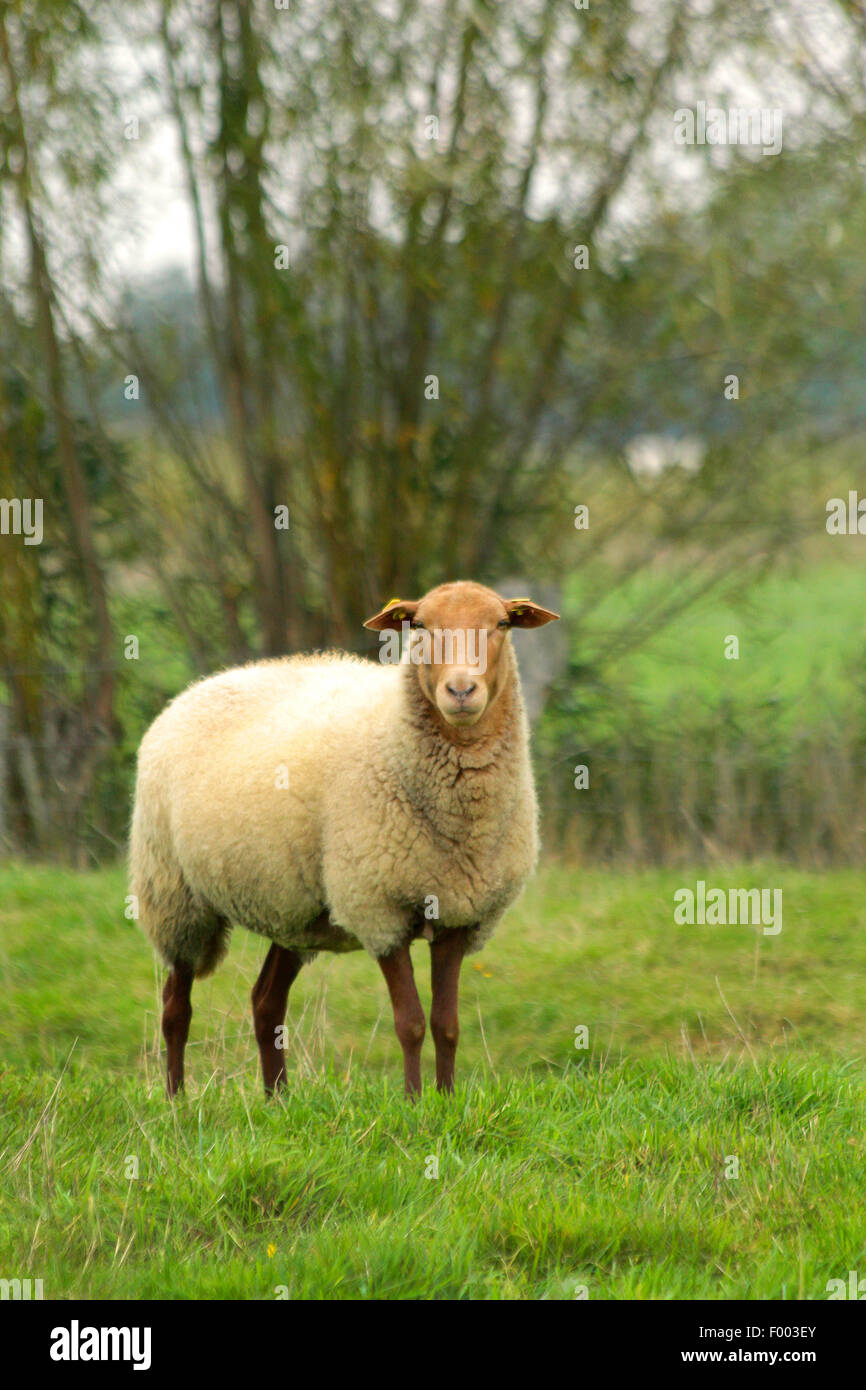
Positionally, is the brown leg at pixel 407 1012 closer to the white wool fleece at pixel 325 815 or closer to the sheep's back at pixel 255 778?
the white wool fleece at pixel 325 815

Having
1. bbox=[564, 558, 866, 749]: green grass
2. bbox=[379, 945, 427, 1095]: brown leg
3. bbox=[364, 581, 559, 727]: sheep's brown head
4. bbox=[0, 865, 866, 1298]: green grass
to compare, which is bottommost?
bbox=[0, 865, 866, 1298]: green grass

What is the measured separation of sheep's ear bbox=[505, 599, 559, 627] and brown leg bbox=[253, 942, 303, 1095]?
5.38 feet

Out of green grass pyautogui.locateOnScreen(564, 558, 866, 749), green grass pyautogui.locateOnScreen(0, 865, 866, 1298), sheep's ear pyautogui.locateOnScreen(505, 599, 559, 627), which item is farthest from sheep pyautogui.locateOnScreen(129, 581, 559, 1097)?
green grass pyautogui.locateOnScreen(564, 558, 866, 749)

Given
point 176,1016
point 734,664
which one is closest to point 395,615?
point 176,1016

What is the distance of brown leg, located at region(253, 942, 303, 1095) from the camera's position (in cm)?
532

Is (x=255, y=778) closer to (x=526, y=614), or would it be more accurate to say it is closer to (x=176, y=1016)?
(x=176, y=1016)

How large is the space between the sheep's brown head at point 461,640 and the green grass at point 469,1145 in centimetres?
118

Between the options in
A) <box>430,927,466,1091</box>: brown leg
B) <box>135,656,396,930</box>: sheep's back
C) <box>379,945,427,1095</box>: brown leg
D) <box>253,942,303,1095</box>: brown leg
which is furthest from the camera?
<box>253,942,303,1095</box>: brown leg

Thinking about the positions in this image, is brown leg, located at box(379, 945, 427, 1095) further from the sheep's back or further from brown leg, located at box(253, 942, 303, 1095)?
brown leg, located at box(253, 942, 303, 1095)

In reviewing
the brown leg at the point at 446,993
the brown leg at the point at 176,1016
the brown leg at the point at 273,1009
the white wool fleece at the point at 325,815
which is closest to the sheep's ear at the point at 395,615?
the white wool fleece at the point at 325,815

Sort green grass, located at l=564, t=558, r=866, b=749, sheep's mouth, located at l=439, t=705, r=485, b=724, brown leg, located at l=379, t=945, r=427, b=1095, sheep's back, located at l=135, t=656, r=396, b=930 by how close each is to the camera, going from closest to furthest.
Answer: sheep's mouth, located at l=439, t=705, r=485, b=724 → brown leg, located at l=379, t=945, r=427, b=1095 → sheep's back, located at l=135, t=656, r=396, b=930 → green grass, located at l=564, t=558, r=866, b=749

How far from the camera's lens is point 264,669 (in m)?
Answer: 5.81
